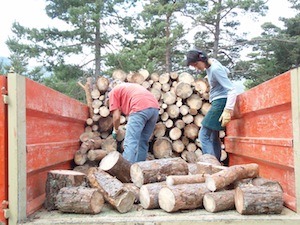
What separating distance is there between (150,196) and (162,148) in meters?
2.60

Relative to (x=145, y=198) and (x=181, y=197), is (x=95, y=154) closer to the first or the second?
(x=145, y=198)

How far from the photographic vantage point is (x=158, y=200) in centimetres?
210

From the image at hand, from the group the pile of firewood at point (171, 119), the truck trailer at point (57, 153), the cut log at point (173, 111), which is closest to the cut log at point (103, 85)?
the pile of firewood at point (171, 119)

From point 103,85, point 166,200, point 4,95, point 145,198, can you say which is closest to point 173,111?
point 103,85

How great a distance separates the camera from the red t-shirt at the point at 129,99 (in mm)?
3615

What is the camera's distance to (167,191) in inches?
80.7

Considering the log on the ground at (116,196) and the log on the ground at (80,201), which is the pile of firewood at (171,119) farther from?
the log on the ground at (80,201)

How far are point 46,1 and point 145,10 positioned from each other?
4573mm

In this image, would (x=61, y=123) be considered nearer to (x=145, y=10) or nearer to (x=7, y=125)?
(x=7, y=125)

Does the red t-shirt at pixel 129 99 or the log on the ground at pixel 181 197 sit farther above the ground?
the red t-shirt at pixel 129 99

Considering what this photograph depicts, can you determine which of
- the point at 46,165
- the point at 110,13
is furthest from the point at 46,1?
the point at 46,165

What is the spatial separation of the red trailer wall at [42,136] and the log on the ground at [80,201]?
18cm

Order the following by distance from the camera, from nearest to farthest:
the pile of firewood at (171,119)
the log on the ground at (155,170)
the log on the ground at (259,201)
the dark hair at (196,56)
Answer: the log on the ground at (259,201) → the log on the ground at (155,170) → the dark hair at (196,56) → the pile of firewood at (171,119)

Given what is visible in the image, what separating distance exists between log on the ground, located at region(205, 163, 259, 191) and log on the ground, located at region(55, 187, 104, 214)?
747 millimetres
